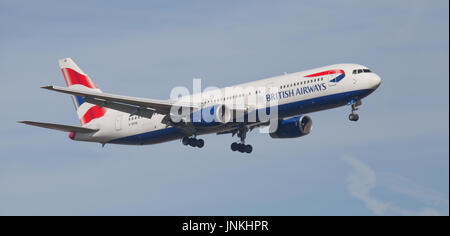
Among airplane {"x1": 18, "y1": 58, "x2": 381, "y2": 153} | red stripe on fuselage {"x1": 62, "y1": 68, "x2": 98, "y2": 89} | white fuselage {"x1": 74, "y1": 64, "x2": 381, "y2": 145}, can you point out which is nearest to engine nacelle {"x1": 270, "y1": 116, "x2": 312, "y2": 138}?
airplane {"x1": 18, "y1": 58, "x2": 381, "y2": 153}

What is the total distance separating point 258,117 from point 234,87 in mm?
3401

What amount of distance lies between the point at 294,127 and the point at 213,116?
11321 millimetres

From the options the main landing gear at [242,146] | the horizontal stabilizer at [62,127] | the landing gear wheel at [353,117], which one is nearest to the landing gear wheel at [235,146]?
the main landing gear at [242,146]

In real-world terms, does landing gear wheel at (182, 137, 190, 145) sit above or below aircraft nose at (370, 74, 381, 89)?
below

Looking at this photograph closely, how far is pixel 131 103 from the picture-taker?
216 feet

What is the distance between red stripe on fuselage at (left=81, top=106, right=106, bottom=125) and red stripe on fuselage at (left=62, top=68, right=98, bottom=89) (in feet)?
12.9

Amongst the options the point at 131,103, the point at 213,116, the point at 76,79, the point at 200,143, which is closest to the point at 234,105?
the point at 213,116

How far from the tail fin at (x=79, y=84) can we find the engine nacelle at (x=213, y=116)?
13940mm

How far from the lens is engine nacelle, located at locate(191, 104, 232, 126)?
6569 cm

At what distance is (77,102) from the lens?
79.1 meters

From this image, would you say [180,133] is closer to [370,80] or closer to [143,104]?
[143,104]

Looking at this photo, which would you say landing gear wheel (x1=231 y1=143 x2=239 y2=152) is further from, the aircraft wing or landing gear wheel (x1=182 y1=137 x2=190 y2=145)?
the aircraft wing

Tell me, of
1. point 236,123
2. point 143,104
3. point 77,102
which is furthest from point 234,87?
point 77,102

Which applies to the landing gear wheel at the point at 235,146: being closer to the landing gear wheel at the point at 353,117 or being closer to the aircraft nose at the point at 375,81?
the landing gear wheel at the point at 353,117
